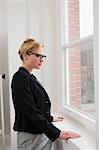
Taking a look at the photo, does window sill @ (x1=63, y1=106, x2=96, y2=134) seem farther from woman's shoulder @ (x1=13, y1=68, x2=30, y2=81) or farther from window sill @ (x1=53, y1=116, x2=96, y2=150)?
woman's shoulder @ (x1=13, y1=68, x2=30, y2=81)

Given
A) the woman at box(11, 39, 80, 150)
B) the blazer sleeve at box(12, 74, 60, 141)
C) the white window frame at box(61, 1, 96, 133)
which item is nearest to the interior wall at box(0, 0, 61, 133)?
the white window frame at box(61, 1, 96, 133)

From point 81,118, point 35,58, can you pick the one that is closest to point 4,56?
point 35,58

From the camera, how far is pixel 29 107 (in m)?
1.74

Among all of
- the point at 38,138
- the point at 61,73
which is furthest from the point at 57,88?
the point at 38,138

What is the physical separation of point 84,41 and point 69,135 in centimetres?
81

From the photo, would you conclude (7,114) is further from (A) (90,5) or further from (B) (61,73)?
(A) (90,5)

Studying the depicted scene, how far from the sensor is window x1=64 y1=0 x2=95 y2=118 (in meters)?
2.11

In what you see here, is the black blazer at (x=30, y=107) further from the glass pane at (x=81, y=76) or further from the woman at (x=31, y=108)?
the glass pane at (x=81, y=76)

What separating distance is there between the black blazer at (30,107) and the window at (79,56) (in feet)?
1.48

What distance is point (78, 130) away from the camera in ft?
7.00

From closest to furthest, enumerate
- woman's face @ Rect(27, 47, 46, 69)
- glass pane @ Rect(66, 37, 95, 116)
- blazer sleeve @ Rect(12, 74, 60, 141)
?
blazer sleeve @ Rect(12, 74, 60, 141) < woman's face @ Rect(27, 47, 46, 69) < glass pane @ Rect(66, 37, 95, 116)

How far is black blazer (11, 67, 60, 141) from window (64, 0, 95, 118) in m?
0.45

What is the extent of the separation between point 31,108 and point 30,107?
1cm

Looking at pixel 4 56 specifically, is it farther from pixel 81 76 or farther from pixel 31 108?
pixel 31 108
